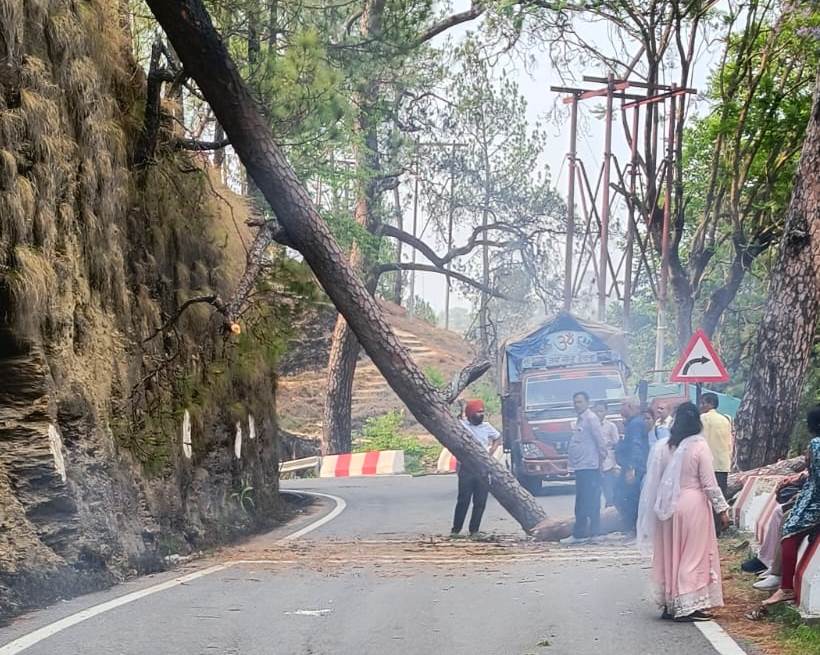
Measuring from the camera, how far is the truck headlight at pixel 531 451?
22.0 meters

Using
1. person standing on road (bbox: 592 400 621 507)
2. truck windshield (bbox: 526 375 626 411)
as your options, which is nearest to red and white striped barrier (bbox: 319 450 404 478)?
truck windshield (bbox: 526 375 626 411)

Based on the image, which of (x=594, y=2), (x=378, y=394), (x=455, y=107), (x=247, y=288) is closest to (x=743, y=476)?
(x=247, y=288)

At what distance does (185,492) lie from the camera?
554 inches

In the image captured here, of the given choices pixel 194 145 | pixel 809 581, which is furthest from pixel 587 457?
pixel 809 581

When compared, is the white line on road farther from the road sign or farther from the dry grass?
the road sign

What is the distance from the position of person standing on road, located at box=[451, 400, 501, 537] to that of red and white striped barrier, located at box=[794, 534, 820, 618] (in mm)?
7413

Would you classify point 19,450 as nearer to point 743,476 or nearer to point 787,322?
point 743,476

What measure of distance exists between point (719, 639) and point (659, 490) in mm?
1406

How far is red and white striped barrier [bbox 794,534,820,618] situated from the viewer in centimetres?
790

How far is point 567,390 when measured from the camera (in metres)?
23.2

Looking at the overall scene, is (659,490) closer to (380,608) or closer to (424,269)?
(380,608)

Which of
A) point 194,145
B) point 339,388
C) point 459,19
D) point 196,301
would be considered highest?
point 459,19

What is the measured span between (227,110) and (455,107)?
56.1ft

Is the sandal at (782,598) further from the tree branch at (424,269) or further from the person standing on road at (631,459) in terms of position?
the tree branch at (424,269)
